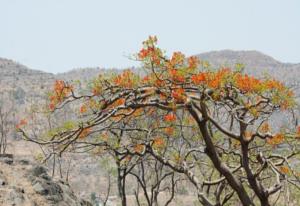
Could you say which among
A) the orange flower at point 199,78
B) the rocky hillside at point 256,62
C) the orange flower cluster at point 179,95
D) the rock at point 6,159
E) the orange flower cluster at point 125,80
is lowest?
the rock at point 6,159

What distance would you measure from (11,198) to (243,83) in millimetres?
11466

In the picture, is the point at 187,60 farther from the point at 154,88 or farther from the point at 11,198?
the point at 11,198

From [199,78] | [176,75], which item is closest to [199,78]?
[199,78]

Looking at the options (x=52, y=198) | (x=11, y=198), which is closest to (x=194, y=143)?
(x=52, y=198)

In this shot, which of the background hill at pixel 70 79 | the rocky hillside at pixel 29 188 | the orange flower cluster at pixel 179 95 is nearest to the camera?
the orange flower cluster at pixel 179 95

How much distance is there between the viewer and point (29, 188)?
71.5ft

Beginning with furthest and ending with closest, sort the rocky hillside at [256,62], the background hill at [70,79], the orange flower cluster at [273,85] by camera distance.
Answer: the rocky hillside at [256,62] < the background hill at [70,79] < the orange flower cluster at [273,85]

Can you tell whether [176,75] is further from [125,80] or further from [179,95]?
[125,80]

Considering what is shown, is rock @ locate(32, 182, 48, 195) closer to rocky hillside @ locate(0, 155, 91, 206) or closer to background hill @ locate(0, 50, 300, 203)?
rocky hillside @ locate(0, 155, 91, 206)

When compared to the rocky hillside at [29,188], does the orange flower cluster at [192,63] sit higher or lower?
higher

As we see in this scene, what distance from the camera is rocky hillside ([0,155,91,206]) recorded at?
19.2 m

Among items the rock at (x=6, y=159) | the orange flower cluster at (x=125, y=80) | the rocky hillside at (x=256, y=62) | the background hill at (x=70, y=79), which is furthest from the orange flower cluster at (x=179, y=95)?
the rocky hillside at (x=256, y=62)

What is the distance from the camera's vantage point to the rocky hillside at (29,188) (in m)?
19.2

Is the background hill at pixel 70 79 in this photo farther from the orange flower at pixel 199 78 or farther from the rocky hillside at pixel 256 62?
the orange flower at pixel 199 78
